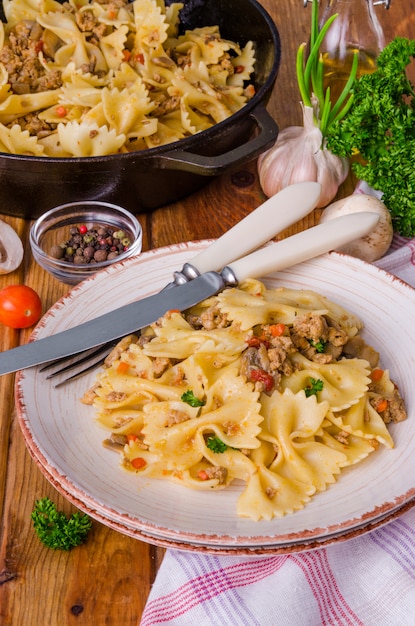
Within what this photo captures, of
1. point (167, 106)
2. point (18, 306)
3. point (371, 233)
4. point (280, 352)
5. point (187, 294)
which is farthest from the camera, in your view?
point (167, 106)

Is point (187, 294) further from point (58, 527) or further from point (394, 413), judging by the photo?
point (58, 527)

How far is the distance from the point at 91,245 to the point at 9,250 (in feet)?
1.49

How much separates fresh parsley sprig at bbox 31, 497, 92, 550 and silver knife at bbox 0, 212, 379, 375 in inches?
23.8

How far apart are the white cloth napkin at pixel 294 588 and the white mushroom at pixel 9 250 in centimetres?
204

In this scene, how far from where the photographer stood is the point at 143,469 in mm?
3049

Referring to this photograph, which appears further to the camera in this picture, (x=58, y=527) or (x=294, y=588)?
(x=58, y=527)

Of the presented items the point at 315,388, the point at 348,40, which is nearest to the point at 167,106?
the point at 348,40

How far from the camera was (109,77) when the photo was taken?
202 inches

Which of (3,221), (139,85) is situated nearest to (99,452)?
(3,221)

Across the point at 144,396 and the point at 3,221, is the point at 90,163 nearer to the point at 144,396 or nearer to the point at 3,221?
the point at 3,221

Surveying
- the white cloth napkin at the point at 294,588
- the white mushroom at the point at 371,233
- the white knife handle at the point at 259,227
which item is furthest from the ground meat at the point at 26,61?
the white cloth napkin at the point at 294,588

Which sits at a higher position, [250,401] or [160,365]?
[250,401]

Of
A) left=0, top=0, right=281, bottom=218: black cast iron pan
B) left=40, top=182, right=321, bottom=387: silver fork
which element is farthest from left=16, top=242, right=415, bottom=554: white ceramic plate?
left=0, top=0, right=281, bottom=218: black cast iron pan

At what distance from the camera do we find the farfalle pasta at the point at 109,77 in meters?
4.71
